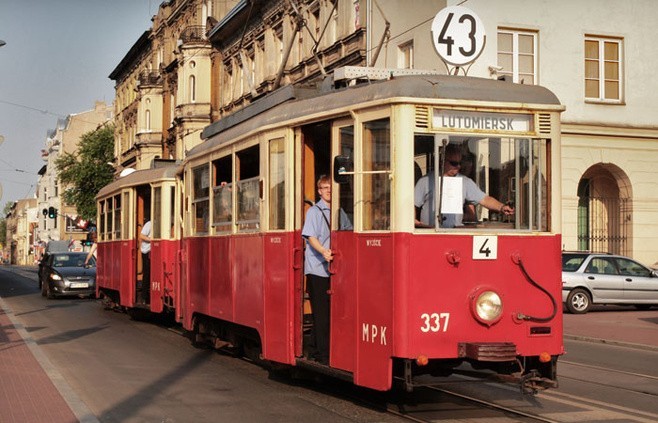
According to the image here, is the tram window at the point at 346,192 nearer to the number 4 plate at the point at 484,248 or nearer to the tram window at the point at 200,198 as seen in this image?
the number 4 plate at the point at 484,248

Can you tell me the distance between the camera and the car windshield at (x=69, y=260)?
29578 millimetres

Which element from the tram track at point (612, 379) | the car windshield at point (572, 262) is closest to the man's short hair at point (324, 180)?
the tram track at point (612, 379)

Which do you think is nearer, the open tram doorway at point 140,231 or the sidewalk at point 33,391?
the sidewalk at point 33,391

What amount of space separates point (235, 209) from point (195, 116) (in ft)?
146

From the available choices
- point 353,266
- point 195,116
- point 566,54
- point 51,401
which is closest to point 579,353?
point 353,266

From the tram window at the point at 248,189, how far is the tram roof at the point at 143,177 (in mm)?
5712

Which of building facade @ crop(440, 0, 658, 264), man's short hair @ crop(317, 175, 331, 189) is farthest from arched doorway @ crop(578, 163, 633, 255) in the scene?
man's short hair @ crop(317, 175, 331, 189)

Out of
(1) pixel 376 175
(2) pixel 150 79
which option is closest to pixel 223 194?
(1) pixel 376 175

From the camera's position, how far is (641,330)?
64.4 ft

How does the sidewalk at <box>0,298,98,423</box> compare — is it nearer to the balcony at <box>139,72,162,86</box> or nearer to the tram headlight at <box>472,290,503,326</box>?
the tram headlight at <box>472,290,503,326</box>

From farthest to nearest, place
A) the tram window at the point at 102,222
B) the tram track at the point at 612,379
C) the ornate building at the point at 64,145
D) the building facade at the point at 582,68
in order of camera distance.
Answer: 1. the ornate building at the point at 64,145
2. the building facade at the point at 582,68
3. the tram window at the point at 102,222
4. the tram track at the point at 612,379

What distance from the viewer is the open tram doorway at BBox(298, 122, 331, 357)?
32.1 ft

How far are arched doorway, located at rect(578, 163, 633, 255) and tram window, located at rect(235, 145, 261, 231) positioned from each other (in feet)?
69.1

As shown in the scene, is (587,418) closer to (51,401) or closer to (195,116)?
(51,401)
